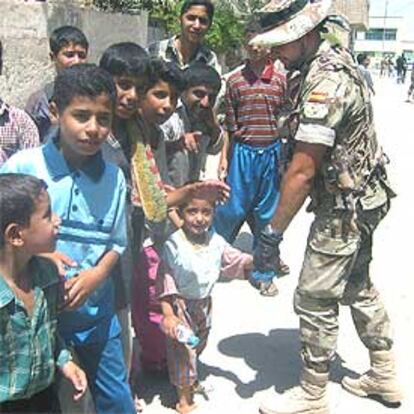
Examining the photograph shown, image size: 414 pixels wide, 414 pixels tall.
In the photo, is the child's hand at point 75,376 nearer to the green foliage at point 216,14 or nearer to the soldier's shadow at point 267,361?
the soldier's shadow at point 267,361

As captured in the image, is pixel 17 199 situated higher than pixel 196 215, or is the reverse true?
pixel 17 199

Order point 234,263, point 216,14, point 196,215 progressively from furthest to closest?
1. point 216,14
2. point 234,263
3. point 196,215

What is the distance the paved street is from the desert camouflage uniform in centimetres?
43

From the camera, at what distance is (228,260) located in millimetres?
3234

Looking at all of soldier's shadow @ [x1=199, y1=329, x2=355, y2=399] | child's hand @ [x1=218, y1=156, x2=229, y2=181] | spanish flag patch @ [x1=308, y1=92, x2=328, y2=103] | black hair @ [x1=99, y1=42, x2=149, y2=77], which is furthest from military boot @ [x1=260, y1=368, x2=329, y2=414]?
child's hand @ [x1=218, y1=156, x2=229, y2=181]

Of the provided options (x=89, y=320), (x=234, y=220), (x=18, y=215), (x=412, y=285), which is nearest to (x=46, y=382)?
(x=89, y=320)

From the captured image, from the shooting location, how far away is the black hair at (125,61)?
2.71 m

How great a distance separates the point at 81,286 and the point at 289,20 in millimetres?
1449

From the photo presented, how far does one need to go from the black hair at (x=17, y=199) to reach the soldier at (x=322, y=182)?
4.20ft

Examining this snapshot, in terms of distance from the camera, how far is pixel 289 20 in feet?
9.38

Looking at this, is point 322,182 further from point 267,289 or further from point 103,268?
point 267,289

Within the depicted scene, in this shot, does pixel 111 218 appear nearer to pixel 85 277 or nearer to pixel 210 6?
pixel 85 277

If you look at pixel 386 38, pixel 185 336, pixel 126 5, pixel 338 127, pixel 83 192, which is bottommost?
pixel 386 38

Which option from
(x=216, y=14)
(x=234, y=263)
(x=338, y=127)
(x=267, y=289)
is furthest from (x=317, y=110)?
(x=216, y=14)
